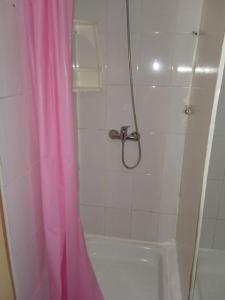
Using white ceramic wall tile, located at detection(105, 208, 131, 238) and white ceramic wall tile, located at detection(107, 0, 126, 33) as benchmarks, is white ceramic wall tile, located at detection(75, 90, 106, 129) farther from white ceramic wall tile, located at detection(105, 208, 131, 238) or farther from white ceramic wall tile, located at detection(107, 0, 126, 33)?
white ceramic wall tile, located at detection(105, 208, 131, 238)

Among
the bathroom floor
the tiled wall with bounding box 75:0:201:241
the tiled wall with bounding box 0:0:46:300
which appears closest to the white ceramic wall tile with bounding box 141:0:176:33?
the tiled wall with bounding box 75:0:201:241

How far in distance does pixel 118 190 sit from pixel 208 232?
0.67m

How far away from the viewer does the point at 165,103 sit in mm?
1588

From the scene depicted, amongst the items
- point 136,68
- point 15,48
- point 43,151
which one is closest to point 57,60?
point 15,48

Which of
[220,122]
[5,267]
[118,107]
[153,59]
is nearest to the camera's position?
[5,267]

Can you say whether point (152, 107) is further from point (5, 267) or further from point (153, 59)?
point (5, 267)

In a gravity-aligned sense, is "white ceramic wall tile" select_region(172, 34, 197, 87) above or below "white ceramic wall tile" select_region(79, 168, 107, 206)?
above

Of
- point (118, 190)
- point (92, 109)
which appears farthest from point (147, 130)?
point (118, 190)

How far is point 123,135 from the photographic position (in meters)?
1.67

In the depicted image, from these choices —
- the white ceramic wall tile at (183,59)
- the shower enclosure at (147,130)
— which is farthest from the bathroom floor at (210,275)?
the white ceramic wall tile at (183,59)

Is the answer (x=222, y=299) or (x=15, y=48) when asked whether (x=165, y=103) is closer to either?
(x=15, y=48)

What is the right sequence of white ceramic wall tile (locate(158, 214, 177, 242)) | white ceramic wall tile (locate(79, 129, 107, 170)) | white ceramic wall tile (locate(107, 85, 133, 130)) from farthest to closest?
white ceramic wall tile (locate(158, 214, 177, 242)) < white ceramic wall tile (locate(79, 129, 107, 170)) < white ceramic wall tile (locate(107, 85, 133, 130))

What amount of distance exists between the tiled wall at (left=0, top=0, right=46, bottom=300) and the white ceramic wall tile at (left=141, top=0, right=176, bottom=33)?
0.81 m

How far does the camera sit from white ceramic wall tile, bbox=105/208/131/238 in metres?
1.89
